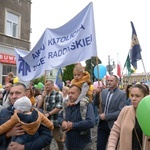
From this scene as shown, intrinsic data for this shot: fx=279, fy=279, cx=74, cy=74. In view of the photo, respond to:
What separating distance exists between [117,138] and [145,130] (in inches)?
24.7

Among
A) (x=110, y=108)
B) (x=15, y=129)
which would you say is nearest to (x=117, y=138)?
(x=15, y=129)

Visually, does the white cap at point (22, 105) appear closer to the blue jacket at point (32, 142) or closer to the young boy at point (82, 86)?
the blue jacket at point (32, 142)

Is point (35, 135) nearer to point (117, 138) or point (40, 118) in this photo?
point (40, 118)

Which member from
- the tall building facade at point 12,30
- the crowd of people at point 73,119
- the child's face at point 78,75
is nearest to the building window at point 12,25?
the tall building facade at point 12,30

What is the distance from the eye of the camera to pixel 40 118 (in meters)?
2.84

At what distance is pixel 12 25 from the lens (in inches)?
827

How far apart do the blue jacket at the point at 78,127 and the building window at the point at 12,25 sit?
17.4m

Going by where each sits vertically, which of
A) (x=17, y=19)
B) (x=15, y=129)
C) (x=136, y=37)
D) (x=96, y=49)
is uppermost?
(x=17, y=19)

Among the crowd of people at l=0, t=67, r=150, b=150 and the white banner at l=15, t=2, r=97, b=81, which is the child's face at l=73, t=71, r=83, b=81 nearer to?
the crowd of people at l=0, t=67, r=150, b=150

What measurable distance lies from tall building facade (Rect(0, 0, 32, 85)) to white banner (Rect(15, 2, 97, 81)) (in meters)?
13.6

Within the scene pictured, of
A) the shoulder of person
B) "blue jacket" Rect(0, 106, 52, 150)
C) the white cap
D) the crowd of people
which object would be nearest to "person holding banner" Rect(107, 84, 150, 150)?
the crowd of people

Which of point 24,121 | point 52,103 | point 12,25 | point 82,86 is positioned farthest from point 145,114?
point 12,25

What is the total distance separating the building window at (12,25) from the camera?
2050cm

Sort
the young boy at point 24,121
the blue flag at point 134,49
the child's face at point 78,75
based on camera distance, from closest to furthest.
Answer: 1. the young boy at point 24,121
2. the child's face at point 78,75
3. the blue flag at point 134,49
